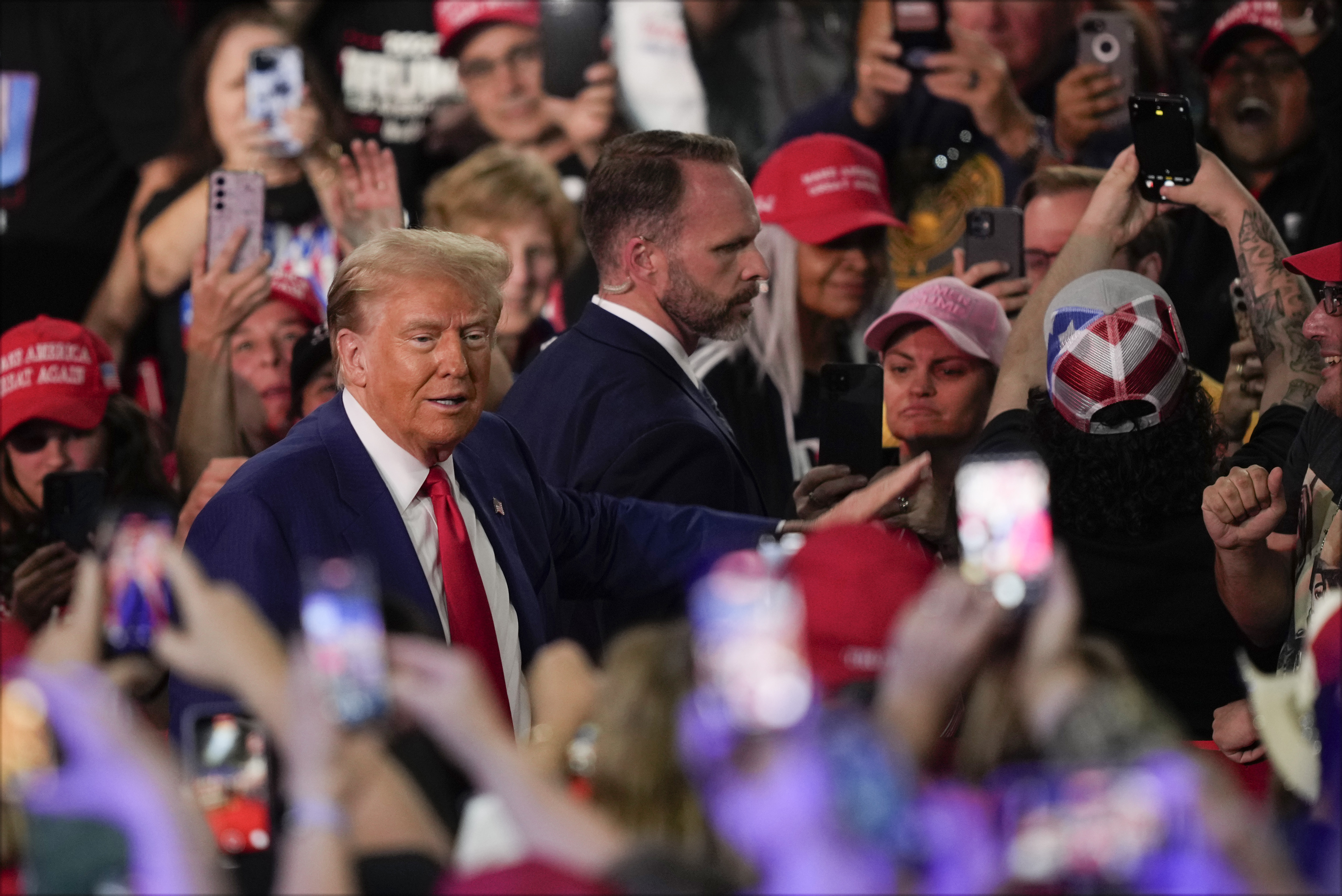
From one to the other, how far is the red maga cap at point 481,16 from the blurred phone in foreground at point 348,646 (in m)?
4.10

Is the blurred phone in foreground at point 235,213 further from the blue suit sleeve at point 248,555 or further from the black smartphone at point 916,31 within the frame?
the black smartphone at point 916,31

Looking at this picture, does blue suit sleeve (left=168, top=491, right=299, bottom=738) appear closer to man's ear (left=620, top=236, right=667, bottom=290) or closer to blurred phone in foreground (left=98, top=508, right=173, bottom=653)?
blurred phone in foreground (left=98, top=508, right=173, bottom=653)

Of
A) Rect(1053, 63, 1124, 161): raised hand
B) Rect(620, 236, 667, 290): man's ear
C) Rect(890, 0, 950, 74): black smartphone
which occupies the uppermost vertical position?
Rect(890, 0, 950, 74): black smartphone

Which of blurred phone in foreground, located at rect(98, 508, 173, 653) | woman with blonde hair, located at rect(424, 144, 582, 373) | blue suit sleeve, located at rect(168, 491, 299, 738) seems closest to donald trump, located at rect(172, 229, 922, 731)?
blue suit sleeve, located at rect(168, 491, 299, 738)

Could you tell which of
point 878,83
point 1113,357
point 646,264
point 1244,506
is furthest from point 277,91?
point 1244,506

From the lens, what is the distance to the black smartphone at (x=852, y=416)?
3.34 meters

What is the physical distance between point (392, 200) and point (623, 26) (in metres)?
1.45

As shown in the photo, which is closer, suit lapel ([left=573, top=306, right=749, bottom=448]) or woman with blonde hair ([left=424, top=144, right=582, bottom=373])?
suit lapel ([left=573, top=306, right=749, bottom=448])

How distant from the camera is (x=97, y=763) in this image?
1639 millimetres

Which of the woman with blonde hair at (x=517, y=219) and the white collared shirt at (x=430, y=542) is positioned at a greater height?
the woman with blonde hair at (x=517, y=219)

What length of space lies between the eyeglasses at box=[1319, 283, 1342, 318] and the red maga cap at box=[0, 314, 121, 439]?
105 inches

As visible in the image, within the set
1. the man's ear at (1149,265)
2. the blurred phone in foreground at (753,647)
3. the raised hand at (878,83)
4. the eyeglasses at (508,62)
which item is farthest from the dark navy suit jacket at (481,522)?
the eyeglasses at (508,62)

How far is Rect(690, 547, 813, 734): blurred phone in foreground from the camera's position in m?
1.61

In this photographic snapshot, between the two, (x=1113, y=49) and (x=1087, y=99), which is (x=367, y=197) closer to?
(x=1087, y=99)
